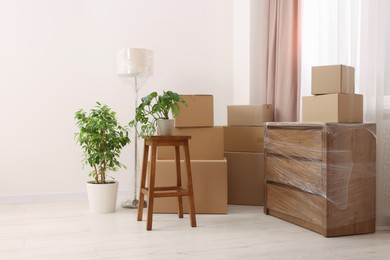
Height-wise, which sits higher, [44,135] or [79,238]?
[44,135]

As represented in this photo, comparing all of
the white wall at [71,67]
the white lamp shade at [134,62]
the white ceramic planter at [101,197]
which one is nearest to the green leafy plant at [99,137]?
the white ceramic planter at [101,197]

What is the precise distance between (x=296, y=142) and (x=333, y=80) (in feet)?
1.43

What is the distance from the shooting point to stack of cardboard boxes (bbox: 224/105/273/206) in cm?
333

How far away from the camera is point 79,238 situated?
2416 mm

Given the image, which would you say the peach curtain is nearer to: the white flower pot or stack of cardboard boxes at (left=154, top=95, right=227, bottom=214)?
stack of cardboard boxes at (left=154, top=95, right=227, bottom=214)

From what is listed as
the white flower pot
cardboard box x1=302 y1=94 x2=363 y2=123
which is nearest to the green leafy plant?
the white flower pot

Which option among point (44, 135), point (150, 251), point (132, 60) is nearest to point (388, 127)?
point (150, 251)

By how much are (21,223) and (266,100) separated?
213 cm

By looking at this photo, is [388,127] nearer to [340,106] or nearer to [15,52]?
[340,106]

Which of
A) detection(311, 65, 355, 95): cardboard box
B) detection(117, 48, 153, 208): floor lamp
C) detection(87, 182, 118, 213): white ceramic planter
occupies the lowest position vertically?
detection(87, 182, 118, 213): white ceramic planter

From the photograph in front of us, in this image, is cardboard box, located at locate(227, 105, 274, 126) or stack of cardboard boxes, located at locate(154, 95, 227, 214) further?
cardboard box, located at locate(227, 105, 274, 126)

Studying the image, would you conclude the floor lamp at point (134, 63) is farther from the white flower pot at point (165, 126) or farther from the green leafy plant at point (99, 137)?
the white flower pot at point (165, 126)

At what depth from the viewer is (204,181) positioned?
2.99 metres

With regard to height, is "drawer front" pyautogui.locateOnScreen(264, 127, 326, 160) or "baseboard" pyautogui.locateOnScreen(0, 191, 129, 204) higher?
"drawer front" pyautogui.locateOnScreen(264, 127, 326, 160)
